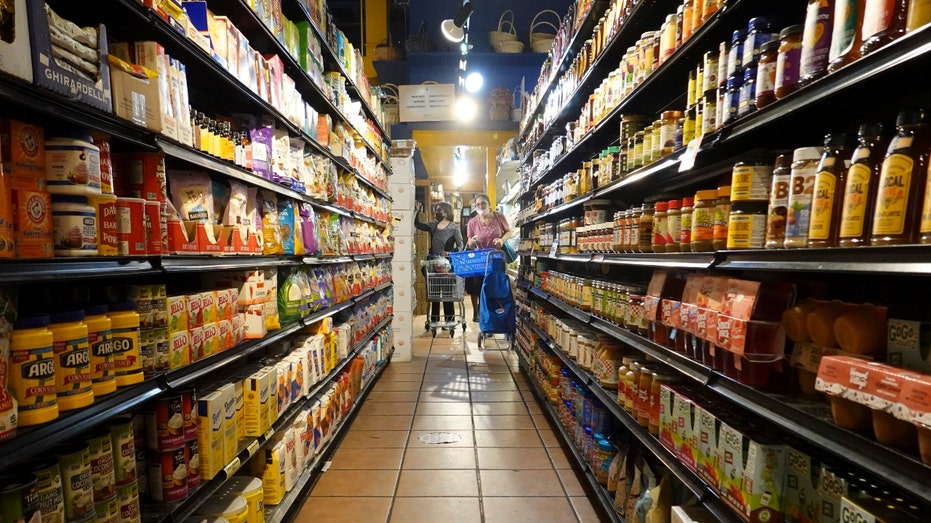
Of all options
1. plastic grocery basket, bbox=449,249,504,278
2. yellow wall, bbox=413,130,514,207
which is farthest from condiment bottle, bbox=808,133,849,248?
yellow wall, bbox=413,130,514,207

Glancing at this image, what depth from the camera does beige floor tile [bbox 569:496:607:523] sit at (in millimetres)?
2516

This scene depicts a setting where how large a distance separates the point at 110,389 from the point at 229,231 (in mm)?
844

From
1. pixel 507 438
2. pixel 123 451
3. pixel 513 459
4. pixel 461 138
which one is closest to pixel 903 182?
pixel 123 451

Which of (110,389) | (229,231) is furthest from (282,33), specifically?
(110,389)

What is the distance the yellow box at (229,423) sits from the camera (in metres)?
1.84

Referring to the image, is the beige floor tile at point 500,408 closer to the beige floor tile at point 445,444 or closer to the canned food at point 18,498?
the beige floor tile at point 445,444

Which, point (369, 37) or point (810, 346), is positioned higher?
point (369, 37)

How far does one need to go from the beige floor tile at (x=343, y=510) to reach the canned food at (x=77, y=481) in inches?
60.6

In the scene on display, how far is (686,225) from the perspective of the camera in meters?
1.73

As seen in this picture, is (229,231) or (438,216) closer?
(229,231)

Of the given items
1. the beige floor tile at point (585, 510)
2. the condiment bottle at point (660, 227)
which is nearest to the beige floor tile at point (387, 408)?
the beige floor tile at point (585, 510)

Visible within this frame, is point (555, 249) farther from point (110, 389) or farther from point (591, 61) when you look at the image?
point (110, 389)

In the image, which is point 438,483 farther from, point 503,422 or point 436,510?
point 503,422

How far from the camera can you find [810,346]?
1226 mm
